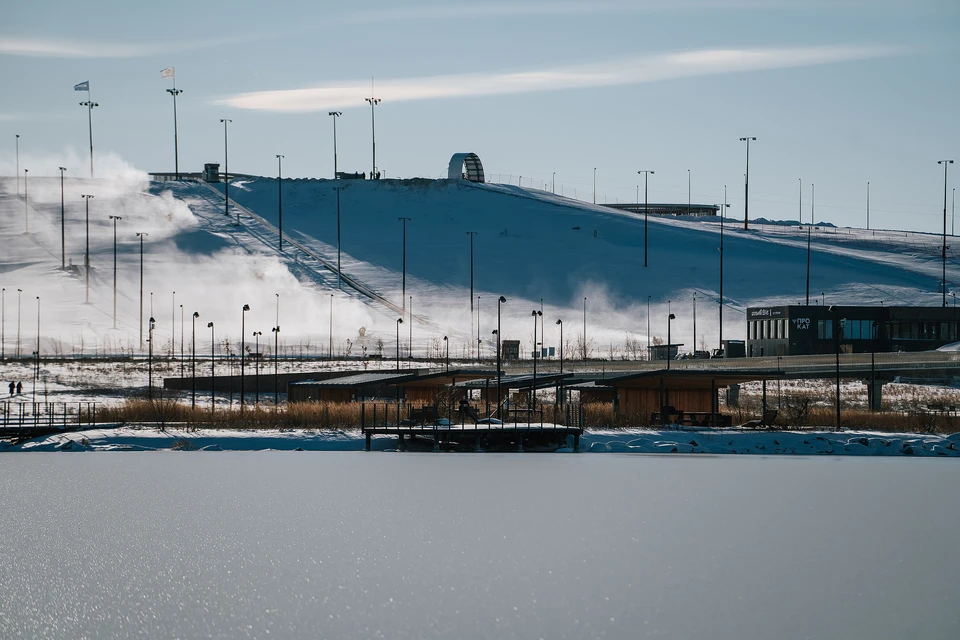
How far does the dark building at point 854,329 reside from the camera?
4579 inches

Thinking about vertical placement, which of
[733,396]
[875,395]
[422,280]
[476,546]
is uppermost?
[422,280]

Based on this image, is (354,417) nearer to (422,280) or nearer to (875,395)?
(875,395)

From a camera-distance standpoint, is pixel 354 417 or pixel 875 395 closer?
pixel 354 417

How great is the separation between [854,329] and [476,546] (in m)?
82.8

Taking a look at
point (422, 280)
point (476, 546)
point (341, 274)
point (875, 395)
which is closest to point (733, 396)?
point (875, 395)

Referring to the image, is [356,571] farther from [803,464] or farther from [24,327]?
[24,327]

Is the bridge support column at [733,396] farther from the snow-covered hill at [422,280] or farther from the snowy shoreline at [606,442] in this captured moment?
the snow-covered hill at [422,280]

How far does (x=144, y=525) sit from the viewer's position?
153 ft

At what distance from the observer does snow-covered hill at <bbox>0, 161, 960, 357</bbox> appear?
489 ft

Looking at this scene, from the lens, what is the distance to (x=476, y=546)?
42.8 metres

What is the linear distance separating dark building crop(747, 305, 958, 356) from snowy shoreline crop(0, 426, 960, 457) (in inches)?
1884

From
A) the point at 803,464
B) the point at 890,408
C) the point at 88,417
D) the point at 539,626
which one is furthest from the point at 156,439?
the point at 890,408

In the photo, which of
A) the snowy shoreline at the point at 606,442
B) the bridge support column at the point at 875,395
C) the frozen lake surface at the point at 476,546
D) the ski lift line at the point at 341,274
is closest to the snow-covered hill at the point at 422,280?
the ski lift line at the point at 341,274

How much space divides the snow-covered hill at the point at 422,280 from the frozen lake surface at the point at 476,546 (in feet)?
251
